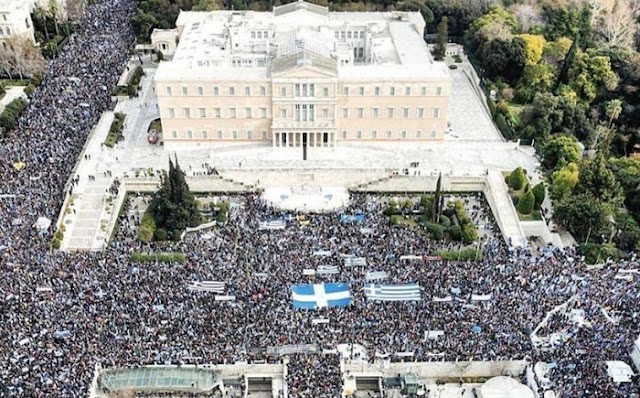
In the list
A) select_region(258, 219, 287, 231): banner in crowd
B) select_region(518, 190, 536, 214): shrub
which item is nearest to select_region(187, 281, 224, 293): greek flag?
select_region(258, 219, 287, 231): banner in crowd

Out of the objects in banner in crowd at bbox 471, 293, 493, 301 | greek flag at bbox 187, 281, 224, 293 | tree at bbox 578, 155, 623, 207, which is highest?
tree at bbox 578, 155, 623, 207

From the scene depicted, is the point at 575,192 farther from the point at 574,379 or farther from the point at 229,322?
the point at 229,322

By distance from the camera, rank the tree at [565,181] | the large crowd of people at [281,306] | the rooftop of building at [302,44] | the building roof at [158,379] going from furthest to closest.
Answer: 1. the rooftop of building at [302,44]
2. the tree at [565,181]
3. the large crowd of people at [281,306]
4. the building roof at [158,379]

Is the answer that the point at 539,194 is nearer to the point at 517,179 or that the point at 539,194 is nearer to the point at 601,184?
the point at 517,179

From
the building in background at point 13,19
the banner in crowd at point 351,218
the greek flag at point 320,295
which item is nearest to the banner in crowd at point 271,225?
the banner in crowd at point 351,218

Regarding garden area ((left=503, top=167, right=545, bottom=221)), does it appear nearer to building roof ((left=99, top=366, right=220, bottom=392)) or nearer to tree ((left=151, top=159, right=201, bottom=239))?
tree ((left=151, top=159, right=201, bottom=239))

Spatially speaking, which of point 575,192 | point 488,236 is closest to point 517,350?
point 488,236

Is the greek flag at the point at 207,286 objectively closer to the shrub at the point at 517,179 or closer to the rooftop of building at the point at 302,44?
the rooftop of building at the point at 302,44
